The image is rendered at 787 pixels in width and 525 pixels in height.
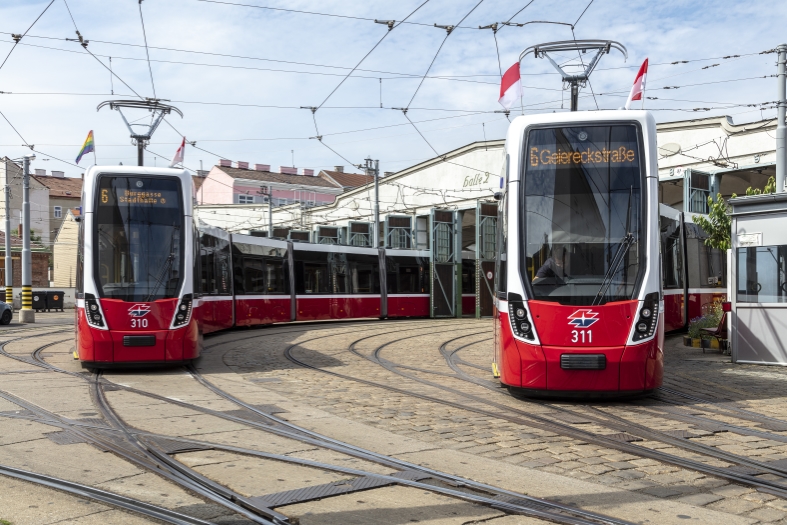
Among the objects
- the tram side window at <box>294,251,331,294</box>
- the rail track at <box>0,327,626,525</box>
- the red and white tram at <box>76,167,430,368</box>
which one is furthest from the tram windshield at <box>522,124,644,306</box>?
the tram side window at <box>294,251,331,294</box>

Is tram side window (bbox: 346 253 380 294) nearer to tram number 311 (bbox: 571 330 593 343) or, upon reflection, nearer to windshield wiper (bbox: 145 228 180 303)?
windshield wiper (bbox: 145 228 180 303)

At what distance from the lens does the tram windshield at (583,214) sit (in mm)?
9281

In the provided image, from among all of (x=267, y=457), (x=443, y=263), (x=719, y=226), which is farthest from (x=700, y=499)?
(x=443, y=263)

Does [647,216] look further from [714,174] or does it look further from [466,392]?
[714,174]

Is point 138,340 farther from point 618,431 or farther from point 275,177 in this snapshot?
point 275,177

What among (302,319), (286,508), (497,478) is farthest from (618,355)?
(302,319)

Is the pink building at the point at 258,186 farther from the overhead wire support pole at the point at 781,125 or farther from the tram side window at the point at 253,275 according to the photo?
the overhead wire support pole at the point at 781,125

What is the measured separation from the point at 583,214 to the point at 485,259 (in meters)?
25.7

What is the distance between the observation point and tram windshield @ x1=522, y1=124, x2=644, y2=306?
928cm

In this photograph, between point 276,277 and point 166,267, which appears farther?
point 276,277

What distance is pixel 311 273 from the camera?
27078mm

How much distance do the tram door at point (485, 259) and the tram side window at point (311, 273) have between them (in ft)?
27.9

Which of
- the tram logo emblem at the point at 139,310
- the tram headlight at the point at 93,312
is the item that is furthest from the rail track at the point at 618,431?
the tram headlight at the point at 93,312

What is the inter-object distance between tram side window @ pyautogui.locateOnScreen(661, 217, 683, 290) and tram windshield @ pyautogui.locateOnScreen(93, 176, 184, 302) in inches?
366
